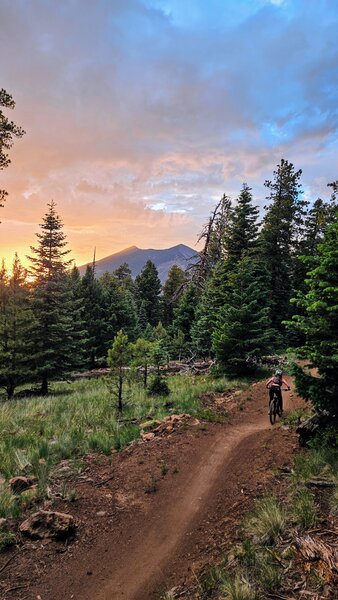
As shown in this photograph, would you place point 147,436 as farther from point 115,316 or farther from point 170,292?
point 170,292

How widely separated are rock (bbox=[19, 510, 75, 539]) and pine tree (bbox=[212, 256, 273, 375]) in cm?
1608

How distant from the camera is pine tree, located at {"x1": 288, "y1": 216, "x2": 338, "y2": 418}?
350 inches

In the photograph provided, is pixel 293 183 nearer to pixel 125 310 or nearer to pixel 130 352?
pixel 125 310

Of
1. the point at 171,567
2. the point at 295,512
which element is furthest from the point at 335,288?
the point at 171,567

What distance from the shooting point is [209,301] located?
3253cm

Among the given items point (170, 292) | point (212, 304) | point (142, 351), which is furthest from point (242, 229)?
point (170, 292)

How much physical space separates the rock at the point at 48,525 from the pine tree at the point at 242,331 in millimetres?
16077

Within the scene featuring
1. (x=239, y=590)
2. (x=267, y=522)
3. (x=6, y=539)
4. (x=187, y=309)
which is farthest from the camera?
(x=187, y=309)

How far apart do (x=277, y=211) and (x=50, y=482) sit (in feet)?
114

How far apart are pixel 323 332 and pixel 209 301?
76.2 feet

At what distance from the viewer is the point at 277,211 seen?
37406 millimetres

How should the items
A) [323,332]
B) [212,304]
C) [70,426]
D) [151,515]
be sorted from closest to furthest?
[151,515], [323,332], [70,426], [212,304]

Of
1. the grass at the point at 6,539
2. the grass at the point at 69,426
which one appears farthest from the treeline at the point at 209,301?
the grass at the point at 6,539

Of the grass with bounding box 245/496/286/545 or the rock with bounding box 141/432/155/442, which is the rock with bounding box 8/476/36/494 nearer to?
the rock with bounding box 141/432/155/442
